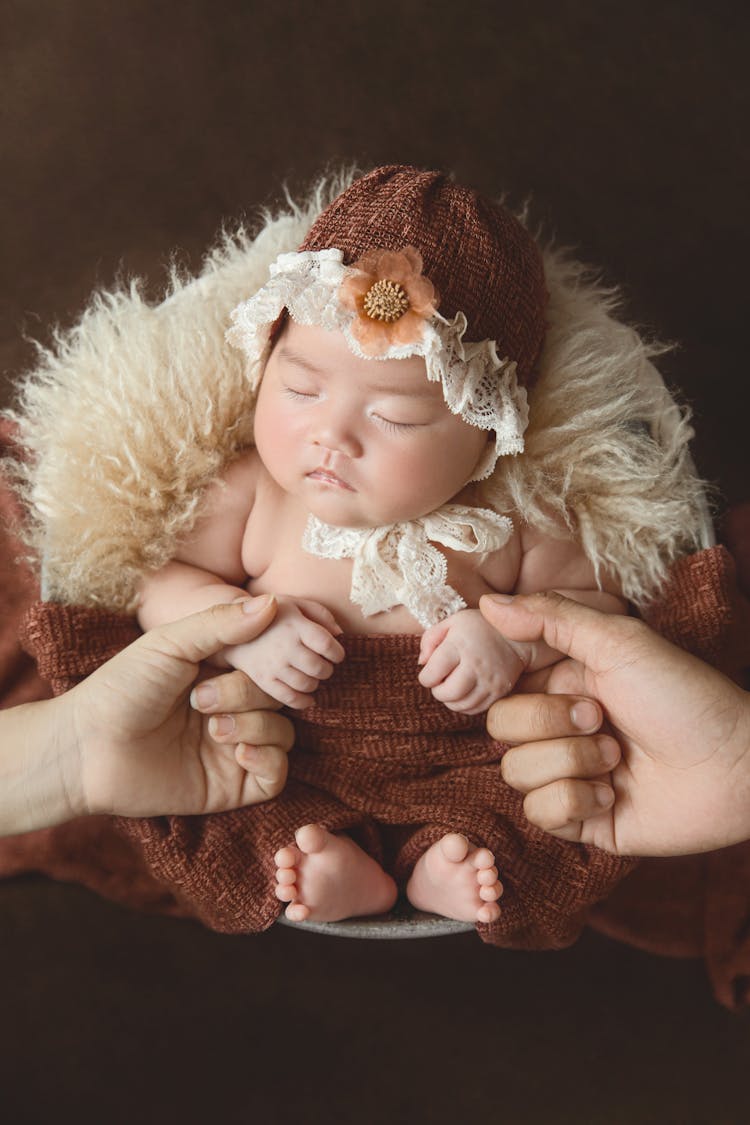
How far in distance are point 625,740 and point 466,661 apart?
0.21m

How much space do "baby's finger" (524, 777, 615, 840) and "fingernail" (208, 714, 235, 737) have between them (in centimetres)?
35

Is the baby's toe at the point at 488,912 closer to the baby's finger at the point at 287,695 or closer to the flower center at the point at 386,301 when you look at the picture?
the baby's finger at the point at 287,695

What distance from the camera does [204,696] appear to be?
1.23 metres

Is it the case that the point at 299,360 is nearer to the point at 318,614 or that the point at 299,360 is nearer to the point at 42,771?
the point at 318,614

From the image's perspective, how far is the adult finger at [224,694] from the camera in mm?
1231

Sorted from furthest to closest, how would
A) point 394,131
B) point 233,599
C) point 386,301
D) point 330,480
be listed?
point 394,131
point 233,599
point 330,480
point 386,301

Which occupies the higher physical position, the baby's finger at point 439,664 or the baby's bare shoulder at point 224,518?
the baby's bare shoulder at point 224,518

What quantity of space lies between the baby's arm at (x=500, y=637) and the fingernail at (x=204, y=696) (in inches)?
9.3

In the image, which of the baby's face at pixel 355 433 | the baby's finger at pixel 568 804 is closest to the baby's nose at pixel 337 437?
the baby's face at pixel 355 433

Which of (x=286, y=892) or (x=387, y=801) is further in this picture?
(x=387, y=801)

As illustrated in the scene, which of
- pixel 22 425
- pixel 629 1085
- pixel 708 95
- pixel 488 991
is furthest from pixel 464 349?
pixel 708 95

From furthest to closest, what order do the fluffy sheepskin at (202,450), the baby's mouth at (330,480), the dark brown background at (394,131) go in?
the dark brown background at (394,131) < the fluffy sheepskin at (202,450) < the baby's mouth at (330,480)

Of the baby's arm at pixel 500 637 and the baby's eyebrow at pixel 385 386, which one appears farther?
the baby's arm at pixel 500 637

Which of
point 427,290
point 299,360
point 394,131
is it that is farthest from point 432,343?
point 394,131
